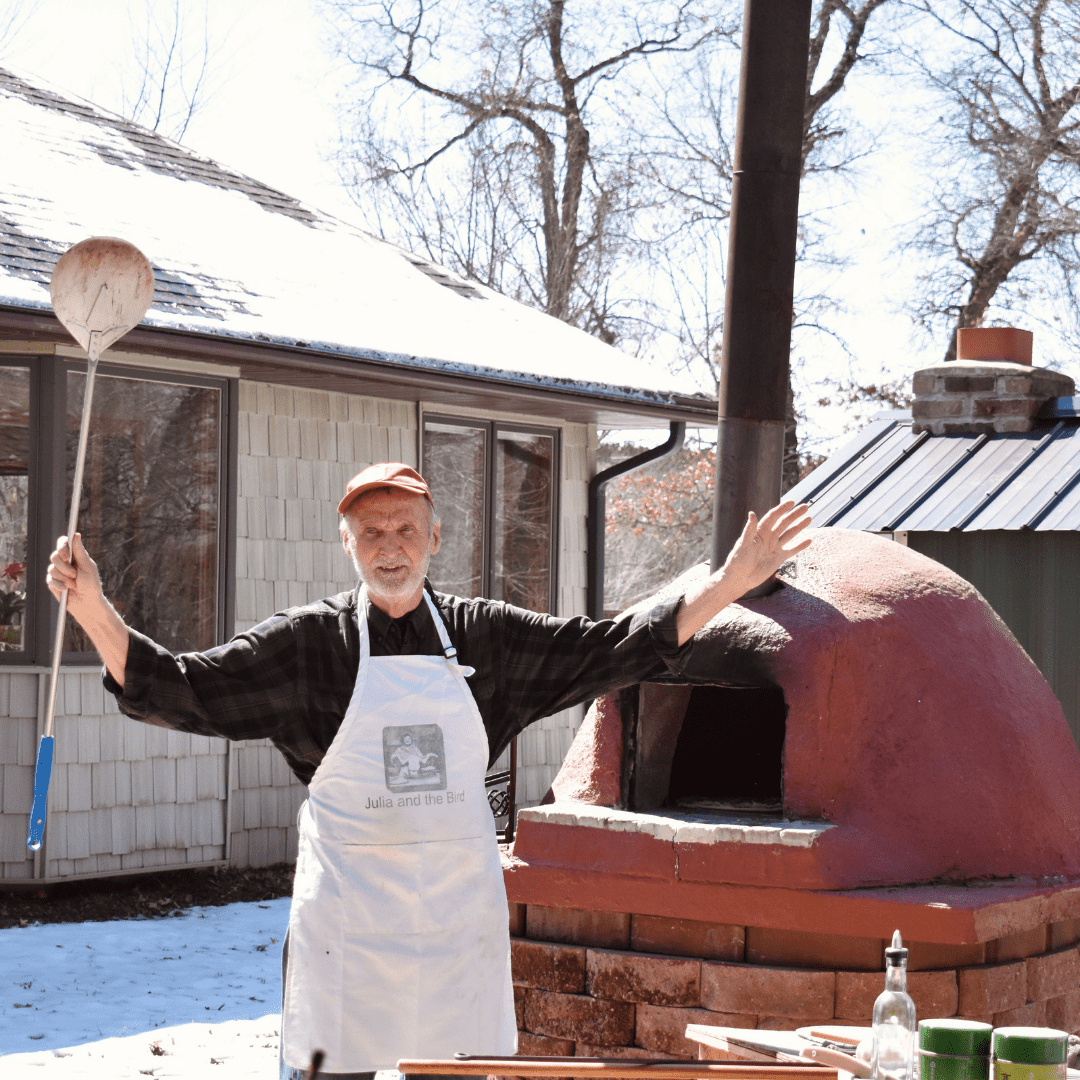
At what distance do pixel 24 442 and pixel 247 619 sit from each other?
1.54m

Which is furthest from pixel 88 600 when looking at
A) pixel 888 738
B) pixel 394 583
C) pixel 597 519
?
pixel 597 519

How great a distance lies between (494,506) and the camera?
9648mm

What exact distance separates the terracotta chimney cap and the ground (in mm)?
4438

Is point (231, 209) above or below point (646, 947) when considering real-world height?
above

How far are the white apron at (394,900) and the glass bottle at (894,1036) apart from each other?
32.0 inches

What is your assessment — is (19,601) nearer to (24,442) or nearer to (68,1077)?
(24,442)

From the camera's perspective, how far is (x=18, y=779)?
23.8ft

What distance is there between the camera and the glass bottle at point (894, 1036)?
9.18ft

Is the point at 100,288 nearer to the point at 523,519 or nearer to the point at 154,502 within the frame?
the point at 154,502

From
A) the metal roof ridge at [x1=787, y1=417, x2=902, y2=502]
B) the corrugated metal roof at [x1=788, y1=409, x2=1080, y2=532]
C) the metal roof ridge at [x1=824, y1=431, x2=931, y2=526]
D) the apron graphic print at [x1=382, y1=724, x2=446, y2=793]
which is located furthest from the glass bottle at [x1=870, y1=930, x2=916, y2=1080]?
the metal roof ridge at [x1=787, y1=417, x2=902, y2=502]

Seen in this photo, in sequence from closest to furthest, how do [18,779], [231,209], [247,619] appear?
[18,779] → [247,619] → [231,209]

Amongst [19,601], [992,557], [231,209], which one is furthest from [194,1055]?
[231,209]

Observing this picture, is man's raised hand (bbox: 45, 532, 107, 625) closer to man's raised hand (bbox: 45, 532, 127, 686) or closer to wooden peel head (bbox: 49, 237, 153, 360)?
man's raised hand (bbox: 45, 532, 127, 686)

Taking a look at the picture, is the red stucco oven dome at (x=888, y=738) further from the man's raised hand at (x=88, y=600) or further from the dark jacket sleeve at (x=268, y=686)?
the man's raised hand at (x=88, y=600)
